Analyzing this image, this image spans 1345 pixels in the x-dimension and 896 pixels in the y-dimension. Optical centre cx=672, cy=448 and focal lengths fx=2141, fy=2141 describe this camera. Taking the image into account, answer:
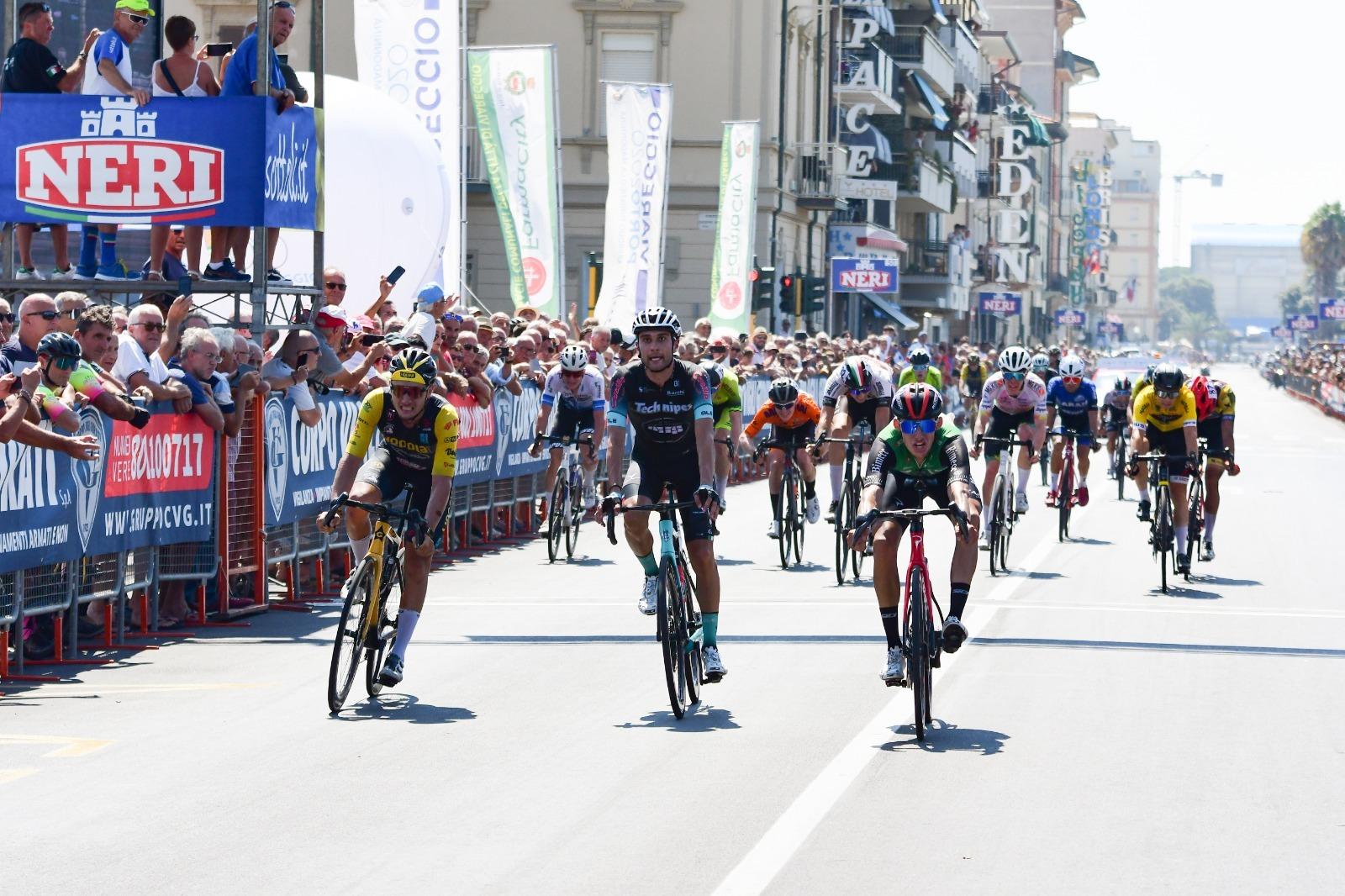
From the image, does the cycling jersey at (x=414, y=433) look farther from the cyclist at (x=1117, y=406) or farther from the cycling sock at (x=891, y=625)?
the cyclist at (x=1117, y=406)

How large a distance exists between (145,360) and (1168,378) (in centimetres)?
821

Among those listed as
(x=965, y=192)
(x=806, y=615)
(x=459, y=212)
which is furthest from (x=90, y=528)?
(x=965, y=192)

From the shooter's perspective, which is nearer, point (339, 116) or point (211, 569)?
point (211, 569)

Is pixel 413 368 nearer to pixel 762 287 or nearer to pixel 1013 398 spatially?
pixel 1013 398

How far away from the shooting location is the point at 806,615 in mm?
14641

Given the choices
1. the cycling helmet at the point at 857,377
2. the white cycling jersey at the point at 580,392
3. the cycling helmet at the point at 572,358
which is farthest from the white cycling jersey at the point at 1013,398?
the cycling helmet at the point at 572,358

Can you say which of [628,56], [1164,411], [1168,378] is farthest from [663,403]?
[628,56]

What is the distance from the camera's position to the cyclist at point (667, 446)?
1048cm

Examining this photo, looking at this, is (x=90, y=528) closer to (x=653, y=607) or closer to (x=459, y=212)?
(x=653, y=607)

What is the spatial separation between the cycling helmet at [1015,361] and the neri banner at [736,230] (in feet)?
60.2

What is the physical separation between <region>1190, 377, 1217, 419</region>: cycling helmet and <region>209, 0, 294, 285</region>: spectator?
779 centimetres

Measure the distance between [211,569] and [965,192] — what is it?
80311 mm

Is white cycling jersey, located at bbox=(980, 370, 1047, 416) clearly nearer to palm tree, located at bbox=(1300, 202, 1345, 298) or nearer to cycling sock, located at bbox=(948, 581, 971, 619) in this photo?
cycling sock, located at bbox=(948, 581, 971, 619)

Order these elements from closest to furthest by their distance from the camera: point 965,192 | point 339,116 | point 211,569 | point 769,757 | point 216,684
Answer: point 769,757 < point 216,684 < point 211,569 < point 339,116 < point 965,192
